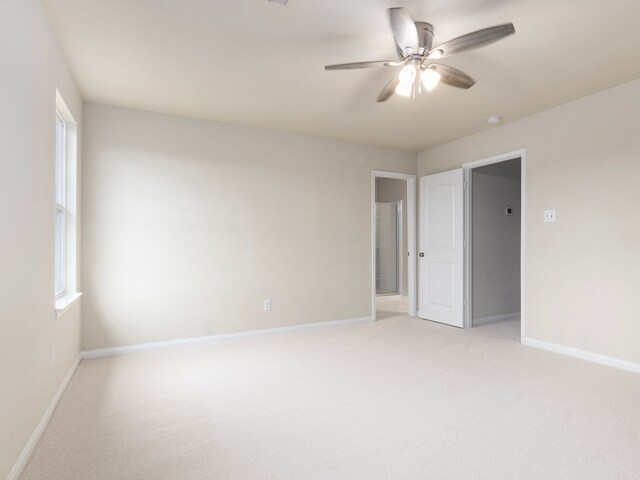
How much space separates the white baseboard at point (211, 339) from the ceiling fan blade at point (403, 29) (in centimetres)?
322

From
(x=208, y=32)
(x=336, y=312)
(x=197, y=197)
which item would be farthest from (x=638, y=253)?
(x=197, y=197)

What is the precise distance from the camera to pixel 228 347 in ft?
12.6

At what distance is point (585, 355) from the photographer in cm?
342

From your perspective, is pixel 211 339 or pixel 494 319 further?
pixel 494 319

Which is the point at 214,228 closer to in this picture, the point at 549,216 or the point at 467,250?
the point at 467,250

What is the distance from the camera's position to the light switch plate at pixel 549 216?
3682mm

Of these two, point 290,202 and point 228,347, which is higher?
point 290,202

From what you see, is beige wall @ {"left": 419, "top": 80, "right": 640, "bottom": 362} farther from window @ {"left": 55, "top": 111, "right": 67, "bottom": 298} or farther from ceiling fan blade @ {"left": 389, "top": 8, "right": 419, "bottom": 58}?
window @ {"left": 55, "top": 111, "right": 67, "bottom": 298}

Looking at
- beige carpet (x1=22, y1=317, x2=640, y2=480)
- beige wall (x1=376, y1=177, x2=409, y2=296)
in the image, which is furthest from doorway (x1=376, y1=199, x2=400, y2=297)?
beige carpet (x1=22, y1=317, x2=640, y2=480)

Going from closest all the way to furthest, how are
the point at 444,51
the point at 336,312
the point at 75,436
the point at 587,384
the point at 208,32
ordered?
1. the point at 75,436
2. the point at 444,51
3. the point at 208,32
4. the point at 587,384
5. the point at 336,312

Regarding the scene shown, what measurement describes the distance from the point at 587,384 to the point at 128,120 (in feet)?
14.9

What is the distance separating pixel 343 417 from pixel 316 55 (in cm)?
239

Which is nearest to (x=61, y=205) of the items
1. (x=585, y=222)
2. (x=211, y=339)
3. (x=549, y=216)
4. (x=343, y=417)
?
(x=211, y=339)

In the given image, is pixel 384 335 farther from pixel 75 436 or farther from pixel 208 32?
pixel 208 32
